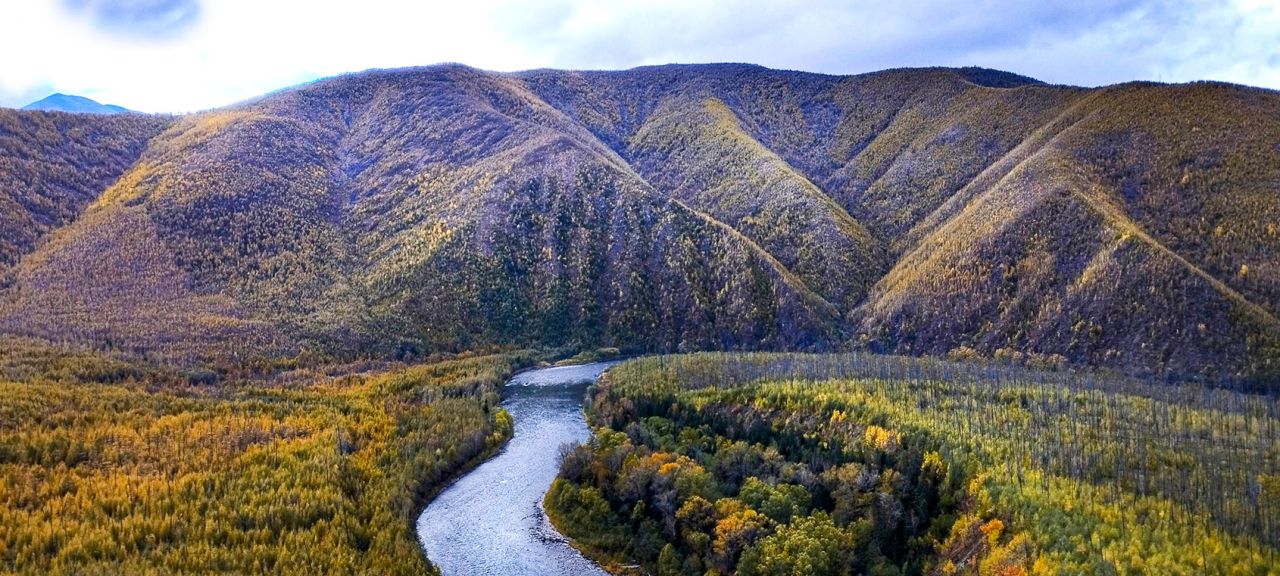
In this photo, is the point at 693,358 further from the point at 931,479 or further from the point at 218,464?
the point at 218,464

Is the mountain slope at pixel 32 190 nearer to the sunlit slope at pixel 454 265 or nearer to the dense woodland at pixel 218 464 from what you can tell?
the sunlit slope at pixel 454 265

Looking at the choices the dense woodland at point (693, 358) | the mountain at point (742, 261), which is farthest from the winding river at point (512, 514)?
the mountain at point (742, 261)

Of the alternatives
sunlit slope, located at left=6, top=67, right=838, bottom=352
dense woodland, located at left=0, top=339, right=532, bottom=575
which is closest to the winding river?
dense woodland, located at left=0, top=339, right=532, bottom=575

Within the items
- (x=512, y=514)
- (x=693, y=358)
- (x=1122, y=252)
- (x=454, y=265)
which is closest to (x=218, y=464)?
(x=512, y=514)

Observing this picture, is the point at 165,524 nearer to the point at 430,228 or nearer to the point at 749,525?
the point at 749,525

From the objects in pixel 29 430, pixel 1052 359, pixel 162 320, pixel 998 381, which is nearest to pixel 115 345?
pixel 162 320

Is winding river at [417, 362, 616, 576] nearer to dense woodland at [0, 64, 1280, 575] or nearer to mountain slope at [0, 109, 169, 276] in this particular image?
dense woodland at [0, 64, 1280, 575]
